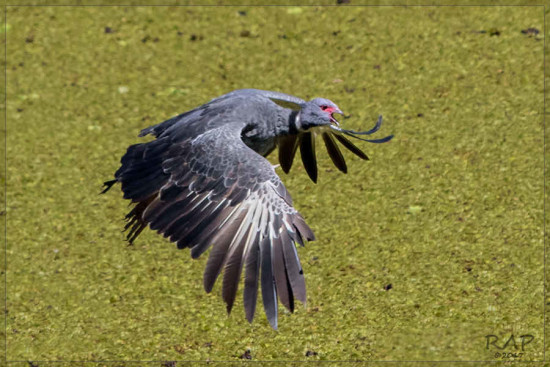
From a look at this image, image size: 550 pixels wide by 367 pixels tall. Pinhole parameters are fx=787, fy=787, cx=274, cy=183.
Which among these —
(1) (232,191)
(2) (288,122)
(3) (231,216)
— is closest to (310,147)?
(2) (288,122)

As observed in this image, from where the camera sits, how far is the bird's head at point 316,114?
22.9 feet

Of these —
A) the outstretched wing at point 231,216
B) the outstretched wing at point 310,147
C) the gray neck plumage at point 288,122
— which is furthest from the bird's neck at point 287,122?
the outstretched wing at point 231,216

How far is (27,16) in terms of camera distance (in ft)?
36.9

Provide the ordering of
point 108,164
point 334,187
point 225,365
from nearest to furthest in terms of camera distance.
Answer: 1. point 225,365
2. point 334,187
3. point 108,164

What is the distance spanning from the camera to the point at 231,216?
563 centimetres

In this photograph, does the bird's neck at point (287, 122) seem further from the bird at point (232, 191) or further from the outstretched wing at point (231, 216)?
the outstretched wing at point (231, 216)

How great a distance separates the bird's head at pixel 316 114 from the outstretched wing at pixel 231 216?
839mm

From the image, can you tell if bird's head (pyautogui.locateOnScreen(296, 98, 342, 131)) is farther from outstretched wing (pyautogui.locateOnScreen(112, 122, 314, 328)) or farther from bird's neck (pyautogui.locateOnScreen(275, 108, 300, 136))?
outstretched wing (pyautogui.locateOnScreen(112, 122, 314, 328))

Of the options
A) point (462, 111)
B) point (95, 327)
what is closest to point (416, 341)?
point (95, 327)

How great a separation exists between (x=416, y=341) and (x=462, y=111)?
347 cm

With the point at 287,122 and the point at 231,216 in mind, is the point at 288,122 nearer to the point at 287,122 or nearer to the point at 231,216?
the point at 287,122

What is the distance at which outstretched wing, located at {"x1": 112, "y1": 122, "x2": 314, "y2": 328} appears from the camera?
5.26 metres

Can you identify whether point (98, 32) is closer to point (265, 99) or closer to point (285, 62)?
point (285, 62)

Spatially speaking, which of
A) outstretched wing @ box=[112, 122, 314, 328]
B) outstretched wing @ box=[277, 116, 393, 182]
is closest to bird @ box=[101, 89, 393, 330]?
outstretched wing @ box=[112, 122, 314, 328]
